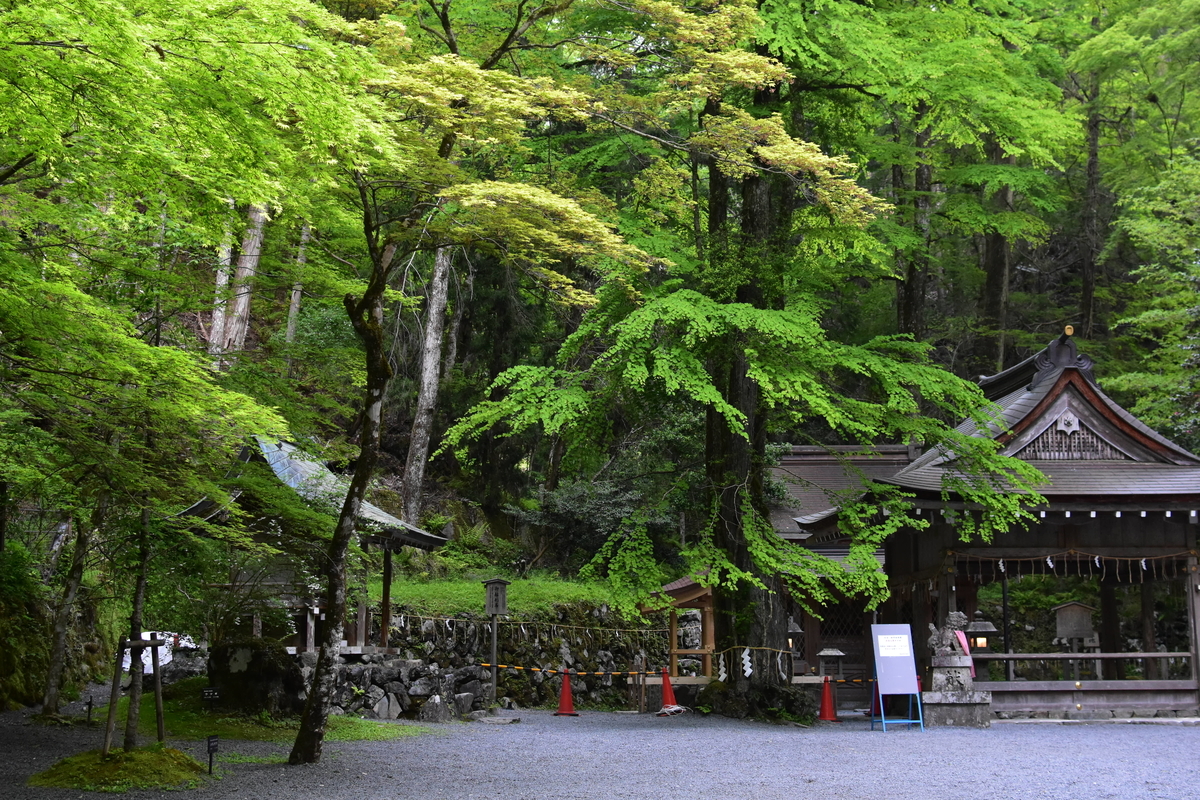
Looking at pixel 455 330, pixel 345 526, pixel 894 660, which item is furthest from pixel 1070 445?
pixel 455 330

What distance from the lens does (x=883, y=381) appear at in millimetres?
12531

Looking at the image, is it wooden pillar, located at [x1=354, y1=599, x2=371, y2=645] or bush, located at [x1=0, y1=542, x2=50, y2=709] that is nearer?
bush, located at [x1=0, y1=542, x2=50, y2=709]

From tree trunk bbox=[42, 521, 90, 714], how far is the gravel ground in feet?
1.26

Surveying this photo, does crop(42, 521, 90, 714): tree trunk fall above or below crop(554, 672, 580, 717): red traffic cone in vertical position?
above

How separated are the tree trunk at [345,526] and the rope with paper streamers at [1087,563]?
9.13 meters

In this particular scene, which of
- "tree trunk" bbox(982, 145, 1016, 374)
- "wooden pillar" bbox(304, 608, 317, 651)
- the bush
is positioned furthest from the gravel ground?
"tree trunk" bbox(982, 145, 1016, 374)

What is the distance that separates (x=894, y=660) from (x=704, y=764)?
487cm

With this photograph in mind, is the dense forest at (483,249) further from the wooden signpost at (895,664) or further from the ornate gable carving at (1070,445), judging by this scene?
the ornate gable carving at (1070,445)

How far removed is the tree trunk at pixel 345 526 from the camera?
8.75 m

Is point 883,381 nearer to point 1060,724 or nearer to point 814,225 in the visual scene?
point 814,225

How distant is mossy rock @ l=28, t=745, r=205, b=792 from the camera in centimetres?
765

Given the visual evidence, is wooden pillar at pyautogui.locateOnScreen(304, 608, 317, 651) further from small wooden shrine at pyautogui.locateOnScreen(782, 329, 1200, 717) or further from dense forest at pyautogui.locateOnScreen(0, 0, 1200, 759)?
small wooden shrine at pyautogui.locateOnScreen(782, 329, 1200, 717)

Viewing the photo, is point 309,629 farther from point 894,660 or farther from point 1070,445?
point 1070,445

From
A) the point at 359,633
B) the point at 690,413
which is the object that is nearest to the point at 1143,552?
the point at 690,413
